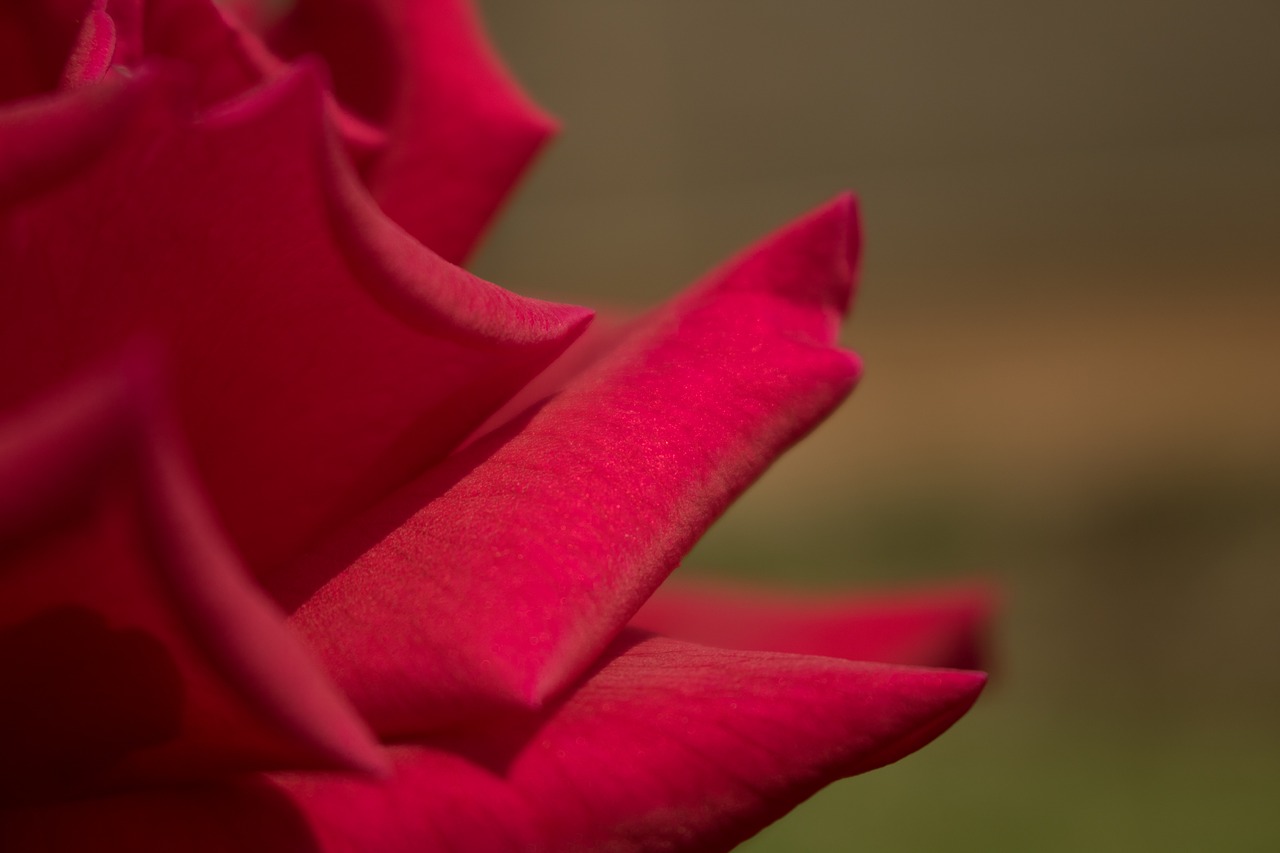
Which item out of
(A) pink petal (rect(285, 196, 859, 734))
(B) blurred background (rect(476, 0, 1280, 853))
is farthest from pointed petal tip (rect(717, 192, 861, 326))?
(B) blurred background (rect(476, 0, 1280, 853))

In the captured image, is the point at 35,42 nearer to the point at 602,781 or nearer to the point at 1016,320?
the point at 602,781

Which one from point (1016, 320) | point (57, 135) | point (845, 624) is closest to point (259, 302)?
point (57, 135)

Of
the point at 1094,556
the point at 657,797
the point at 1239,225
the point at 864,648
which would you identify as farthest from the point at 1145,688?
the point at 1239,225

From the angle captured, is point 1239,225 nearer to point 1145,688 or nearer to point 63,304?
point 1145,688

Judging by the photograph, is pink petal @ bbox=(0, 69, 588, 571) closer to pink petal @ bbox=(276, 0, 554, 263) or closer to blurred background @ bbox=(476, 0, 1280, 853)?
pink petal @ bbox=(276, 0, 554, 263)

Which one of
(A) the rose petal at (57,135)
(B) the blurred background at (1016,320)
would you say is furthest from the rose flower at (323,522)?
(B) the blurred background at (1016,320)
